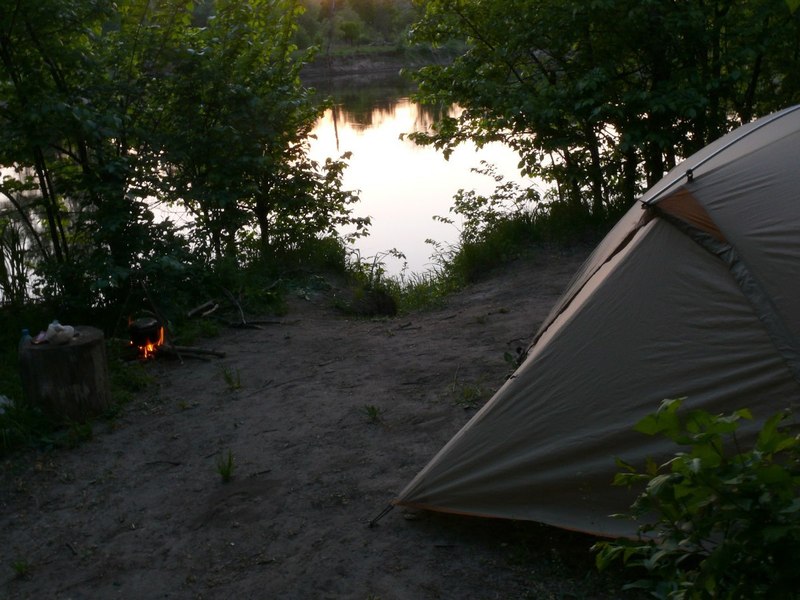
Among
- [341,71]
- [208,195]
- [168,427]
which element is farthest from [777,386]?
[341,71]

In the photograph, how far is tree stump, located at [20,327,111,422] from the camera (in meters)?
5.12

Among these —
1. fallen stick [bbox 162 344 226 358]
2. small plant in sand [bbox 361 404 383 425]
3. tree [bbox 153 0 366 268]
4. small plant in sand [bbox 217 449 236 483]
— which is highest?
tree [bbox 153 0 366 268]

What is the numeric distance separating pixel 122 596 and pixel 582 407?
1.99 m

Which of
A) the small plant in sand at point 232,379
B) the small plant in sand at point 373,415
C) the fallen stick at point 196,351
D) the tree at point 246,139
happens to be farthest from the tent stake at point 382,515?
the tree at point 246,139

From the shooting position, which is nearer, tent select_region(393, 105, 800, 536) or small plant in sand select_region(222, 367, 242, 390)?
tent select_region(393, 105, 800, 536)

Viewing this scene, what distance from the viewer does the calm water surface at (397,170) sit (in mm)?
14086

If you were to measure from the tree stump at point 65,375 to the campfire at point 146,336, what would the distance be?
1.03 meters

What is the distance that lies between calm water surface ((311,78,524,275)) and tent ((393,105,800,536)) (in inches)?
267

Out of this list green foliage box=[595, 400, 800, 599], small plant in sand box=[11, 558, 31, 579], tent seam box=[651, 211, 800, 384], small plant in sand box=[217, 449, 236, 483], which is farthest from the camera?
small plant in sand box=[217, 449, 236, 483]

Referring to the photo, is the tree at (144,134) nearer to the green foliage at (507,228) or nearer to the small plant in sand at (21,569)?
the green foliage at (507,228)

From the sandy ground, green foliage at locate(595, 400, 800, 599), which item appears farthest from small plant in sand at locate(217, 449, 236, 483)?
green foliage at locate(595, 400, 800, 599)

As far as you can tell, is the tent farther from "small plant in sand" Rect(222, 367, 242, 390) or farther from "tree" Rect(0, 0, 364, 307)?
"tree" Rect(0, 0, 364, 307)

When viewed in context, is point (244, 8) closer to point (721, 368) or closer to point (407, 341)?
point (407, 341)

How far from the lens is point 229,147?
26.5 ft
